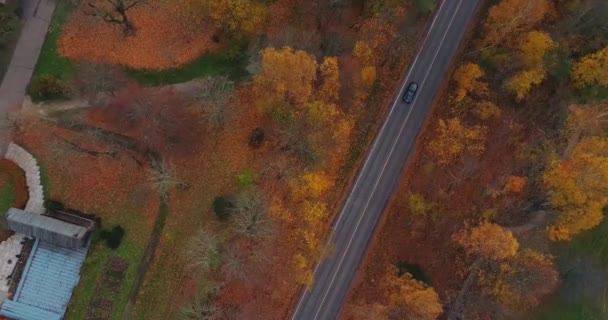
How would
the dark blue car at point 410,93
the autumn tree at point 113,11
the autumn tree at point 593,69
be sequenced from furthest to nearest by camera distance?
the dark blue car at point 410,93 < the autumn tree at point 593,69 < the autumn tree at point 113,11

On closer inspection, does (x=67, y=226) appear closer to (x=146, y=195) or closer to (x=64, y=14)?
(x=146, y=195)

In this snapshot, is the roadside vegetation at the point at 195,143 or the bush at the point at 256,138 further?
the bush at the point at 256,138

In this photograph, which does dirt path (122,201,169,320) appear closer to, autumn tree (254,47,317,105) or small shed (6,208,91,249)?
small shed (6,208,91,249)

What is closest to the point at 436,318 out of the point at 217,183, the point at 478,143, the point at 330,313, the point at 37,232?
the point at 330,313

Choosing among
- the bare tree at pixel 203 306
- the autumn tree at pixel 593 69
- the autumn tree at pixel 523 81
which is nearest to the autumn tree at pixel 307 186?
the bare tree at pixel 203 306

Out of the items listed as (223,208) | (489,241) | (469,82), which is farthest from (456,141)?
(223,208)

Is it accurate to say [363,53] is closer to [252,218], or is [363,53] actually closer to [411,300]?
[252,218]

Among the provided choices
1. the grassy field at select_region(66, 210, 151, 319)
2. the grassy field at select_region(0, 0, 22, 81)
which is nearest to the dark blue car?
the grassy field at select_region(66, 210, 151, 319)

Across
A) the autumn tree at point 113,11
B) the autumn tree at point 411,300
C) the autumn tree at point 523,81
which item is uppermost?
the autumn tree at point 523,81

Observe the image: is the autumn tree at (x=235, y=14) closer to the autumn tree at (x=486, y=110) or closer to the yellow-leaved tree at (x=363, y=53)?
the yellow-leaved tree at (x=363, y=53)
